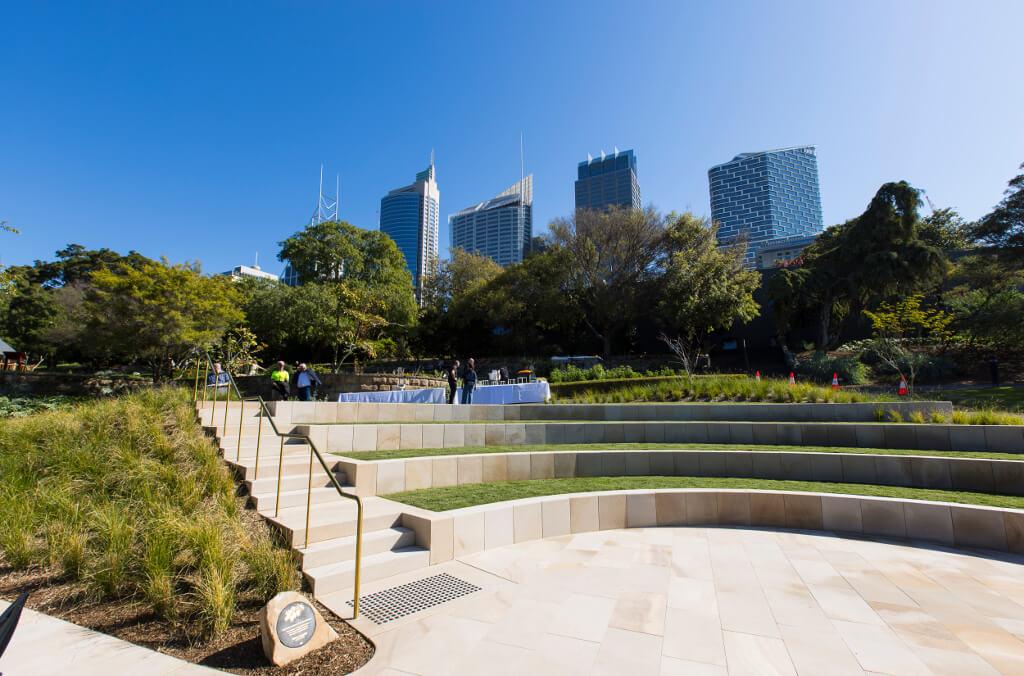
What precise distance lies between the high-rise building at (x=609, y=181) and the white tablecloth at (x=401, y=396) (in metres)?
115

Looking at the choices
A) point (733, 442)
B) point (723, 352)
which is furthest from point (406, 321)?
point (733, 442)

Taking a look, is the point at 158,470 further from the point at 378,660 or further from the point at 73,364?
the point at 73,364

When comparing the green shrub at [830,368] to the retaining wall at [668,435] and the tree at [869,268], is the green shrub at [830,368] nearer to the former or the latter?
the tree at [869,268]

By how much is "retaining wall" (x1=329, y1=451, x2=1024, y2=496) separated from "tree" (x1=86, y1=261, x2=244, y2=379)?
45.1 ft

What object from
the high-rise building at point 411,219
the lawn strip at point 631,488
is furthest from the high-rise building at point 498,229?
the lawn strip at point 631,488

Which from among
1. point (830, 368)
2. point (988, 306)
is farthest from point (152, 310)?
point (988, 306)

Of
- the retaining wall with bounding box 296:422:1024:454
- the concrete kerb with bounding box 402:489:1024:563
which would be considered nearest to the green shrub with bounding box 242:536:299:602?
the concrete kerb with bounding box 402:489:1024:563

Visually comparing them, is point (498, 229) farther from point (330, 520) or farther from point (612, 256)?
point (330, 520)

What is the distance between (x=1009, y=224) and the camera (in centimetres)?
1948

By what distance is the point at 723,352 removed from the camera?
96.7ft

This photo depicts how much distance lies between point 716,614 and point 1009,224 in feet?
87.6

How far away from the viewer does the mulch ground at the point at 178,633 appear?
2695mm

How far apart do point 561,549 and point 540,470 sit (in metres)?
2.15

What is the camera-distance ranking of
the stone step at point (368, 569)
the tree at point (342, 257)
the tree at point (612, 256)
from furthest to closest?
the tree at point (342, 257) → the tree at point (612, 256) → the stone step at point (368, 569)
